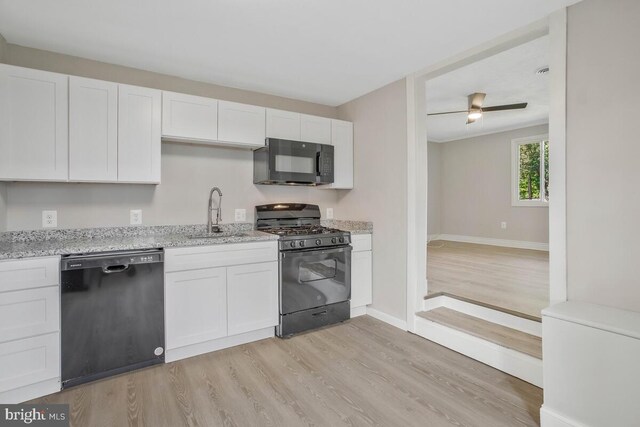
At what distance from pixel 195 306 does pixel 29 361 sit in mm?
983

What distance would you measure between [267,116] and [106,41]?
4.46 ft

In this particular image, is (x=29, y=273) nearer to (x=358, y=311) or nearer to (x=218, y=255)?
(x=218, y=255)

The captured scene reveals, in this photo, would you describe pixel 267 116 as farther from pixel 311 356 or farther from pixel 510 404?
pixel 510 404

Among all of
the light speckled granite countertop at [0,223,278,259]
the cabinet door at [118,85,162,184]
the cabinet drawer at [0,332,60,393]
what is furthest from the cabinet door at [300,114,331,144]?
the cabinet drawer at [0,332,60,393]

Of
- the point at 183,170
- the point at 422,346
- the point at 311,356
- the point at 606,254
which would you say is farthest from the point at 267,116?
the point at 606,254

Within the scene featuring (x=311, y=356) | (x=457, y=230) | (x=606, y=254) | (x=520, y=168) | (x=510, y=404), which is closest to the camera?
(x=606, y=254)

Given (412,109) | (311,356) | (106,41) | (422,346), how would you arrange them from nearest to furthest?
(106,41) → (311,356) → (422,346) → (412,109)

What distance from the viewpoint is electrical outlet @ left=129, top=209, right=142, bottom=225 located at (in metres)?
2.78

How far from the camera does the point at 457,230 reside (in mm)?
7371

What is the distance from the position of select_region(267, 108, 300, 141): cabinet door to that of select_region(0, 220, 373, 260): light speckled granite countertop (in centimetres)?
101

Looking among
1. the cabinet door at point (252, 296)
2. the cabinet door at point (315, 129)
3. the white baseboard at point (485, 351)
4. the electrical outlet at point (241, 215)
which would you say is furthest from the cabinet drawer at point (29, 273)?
the white baseboard at point (485, 351)

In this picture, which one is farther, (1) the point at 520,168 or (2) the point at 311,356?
(1) the point at 520,168

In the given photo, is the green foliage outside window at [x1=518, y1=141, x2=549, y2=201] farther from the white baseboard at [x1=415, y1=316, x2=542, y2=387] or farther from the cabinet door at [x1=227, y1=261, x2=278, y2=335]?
the cabinet door at [x1=227, y1=261, x2=278, y2=335]

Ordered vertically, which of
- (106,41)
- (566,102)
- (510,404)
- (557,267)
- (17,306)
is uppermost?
(106,41)
